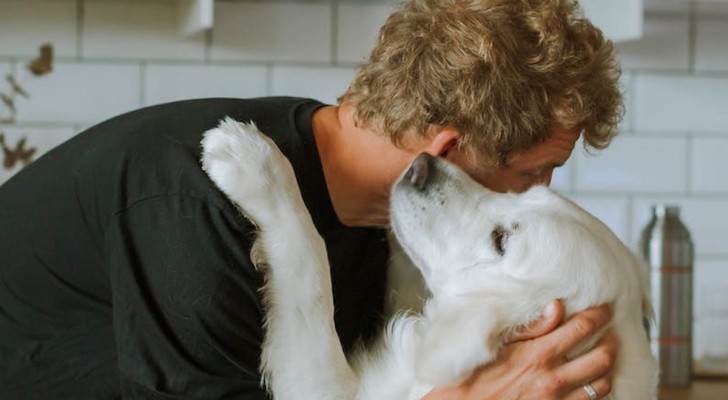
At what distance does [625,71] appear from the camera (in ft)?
7.64

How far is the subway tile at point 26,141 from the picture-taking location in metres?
2.09

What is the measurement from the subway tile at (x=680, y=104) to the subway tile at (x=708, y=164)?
0.09 feet

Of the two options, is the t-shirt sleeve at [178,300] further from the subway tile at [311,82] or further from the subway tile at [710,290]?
the subway tile at [710,290]

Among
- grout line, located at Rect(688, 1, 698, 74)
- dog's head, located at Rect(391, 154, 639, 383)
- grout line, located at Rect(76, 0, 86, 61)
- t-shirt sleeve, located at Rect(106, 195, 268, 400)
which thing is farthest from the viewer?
grout line, located at Rect(688, 1, 698, 74)

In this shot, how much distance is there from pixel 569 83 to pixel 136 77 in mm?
939

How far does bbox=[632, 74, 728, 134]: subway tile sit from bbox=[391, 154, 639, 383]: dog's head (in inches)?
34.9

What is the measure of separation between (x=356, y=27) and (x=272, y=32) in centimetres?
16

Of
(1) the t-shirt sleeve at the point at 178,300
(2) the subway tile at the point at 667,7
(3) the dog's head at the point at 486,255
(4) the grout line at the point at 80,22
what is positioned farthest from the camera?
(2) the subway tile at the point at 667,7

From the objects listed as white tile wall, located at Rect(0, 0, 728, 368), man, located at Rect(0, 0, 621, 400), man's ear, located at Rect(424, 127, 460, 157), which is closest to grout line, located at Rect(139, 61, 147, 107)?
white tile wall, located at Rect(0, 0, 728, 368)

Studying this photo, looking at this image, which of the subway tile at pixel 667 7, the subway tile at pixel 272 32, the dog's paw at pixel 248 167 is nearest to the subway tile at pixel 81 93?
the subway tile at pixel 272 32

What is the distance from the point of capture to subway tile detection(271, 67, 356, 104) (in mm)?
2201

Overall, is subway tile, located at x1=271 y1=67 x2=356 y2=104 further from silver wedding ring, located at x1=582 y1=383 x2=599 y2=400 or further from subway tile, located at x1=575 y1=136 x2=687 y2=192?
silver wedding ring, located at x1=582 y1=383 x2=599 y2=400

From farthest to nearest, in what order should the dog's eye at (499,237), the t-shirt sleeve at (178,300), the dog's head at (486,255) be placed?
1. the dog's eye at (499,237)
2. the dog's head at (486,255)
3. the t-shirt sleeve at (178,300)

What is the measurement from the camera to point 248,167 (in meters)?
1.37
